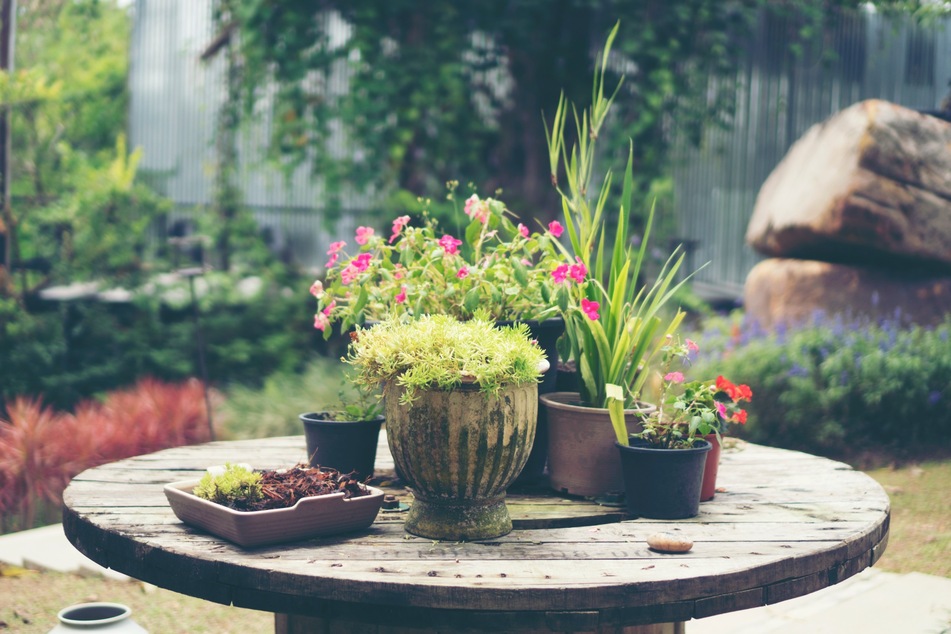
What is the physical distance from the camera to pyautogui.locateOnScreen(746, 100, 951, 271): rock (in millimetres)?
6086

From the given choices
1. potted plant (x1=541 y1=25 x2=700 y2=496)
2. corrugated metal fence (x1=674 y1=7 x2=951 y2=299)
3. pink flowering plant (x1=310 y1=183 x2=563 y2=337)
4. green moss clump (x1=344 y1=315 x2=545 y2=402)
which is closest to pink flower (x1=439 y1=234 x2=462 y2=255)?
pink flowering plant (x1=310 y1=183 x2=563 y2=337)

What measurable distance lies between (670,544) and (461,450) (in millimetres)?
422

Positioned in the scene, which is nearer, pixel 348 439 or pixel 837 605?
pixel 348 439

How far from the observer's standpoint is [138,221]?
22.5 feet

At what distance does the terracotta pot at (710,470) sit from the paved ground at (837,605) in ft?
4.29

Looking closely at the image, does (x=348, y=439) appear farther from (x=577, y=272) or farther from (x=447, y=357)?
(x=577, y=272)

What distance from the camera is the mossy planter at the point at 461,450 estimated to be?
1.76 meters

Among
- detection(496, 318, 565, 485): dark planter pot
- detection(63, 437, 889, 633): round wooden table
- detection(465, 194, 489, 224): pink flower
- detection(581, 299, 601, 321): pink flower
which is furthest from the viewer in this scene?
detection(465, 194, 489, 224): pink flower

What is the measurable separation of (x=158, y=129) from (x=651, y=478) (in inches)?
353

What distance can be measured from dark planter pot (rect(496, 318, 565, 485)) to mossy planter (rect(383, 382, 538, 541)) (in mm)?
379

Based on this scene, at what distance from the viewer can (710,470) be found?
2.14 m

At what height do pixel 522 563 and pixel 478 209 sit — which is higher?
pixel 478 209

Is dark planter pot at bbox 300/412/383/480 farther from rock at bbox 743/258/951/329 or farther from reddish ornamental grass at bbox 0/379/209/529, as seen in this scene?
rock at bbox 743/258/951/329

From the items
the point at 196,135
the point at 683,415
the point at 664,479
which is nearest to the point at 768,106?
the point at 196,135
